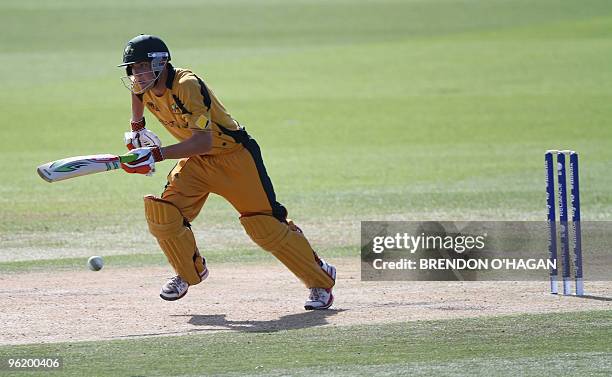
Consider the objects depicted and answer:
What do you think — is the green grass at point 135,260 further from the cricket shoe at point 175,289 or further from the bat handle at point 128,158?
the bat handle at point 128,158

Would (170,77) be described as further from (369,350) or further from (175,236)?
(369,350)

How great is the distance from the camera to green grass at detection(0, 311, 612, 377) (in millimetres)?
6211

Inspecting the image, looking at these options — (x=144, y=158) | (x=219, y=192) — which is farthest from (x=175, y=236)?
(x=144, y=158)

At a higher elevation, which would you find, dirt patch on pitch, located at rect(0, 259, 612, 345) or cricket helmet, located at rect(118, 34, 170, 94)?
cricket helmet, located at rect(118, 34, 170, 94)

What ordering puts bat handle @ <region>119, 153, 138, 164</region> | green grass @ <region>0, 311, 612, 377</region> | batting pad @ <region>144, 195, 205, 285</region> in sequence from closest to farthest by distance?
green grass @ <region>0, 311, 612, 377</region> → bat handle @ <region>119, 153, 138, 164</region> → batting pad @ <region>144, 195, 205, 285</region>

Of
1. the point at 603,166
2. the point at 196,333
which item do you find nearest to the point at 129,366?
the point at 196,333

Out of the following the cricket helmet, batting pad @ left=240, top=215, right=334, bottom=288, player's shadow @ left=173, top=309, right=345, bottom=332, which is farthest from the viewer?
batting pad @ left=240, top=215, right=334, bottom=288

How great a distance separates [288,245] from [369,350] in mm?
1547

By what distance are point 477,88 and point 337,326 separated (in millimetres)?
21950

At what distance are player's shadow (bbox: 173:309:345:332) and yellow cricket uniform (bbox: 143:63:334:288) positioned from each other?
315 millimetres

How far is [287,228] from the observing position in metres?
8.09

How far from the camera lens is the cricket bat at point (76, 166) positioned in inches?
298

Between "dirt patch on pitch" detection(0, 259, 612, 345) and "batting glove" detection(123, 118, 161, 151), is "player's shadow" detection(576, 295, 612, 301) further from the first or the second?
"batting glove" detection(123, 118, 161, 151)

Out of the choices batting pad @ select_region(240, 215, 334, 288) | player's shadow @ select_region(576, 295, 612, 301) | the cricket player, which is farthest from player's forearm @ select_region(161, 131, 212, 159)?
player's shadow @ select_region(576, 295, 612, 301)
